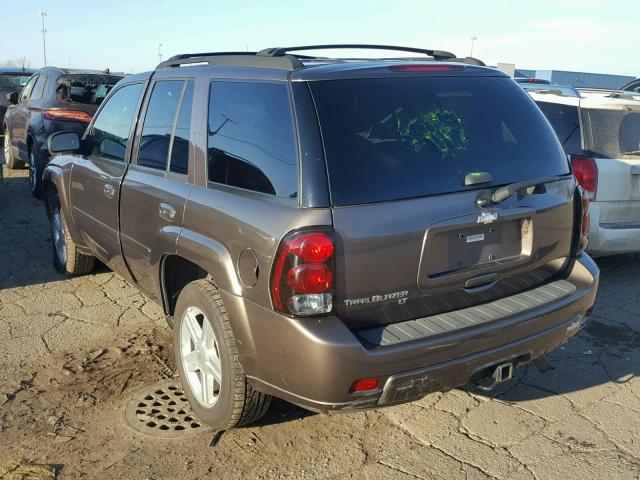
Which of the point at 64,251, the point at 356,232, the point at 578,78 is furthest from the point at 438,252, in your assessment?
the point at 578,78

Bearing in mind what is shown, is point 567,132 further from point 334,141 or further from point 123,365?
point 123,365

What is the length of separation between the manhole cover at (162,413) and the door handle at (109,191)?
1.31 m

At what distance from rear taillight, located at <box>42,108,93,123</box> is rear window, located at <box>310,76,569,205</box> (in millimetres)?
6382

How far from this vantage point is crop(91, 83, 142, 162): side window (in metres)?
4.38

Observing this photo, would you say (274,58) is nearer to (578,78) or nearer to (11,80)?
(11,80)

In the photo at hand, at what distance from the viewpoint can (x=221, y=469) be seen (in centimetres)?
305

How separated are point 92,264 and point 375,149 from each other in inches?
149

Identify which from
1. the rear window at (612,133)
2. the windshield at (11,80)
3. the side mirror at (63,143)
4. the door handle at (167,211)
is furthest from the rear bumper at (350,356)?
the windshield at (11,80)

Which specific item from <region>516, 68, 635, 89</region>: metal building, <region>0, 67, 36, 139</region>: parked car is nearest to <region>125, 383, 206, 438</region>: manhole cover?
<region>0, 67, 36, 139</region>: parked car

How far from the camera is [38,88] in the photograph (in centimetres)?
927

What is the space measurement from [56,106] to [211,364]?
20.9 feet

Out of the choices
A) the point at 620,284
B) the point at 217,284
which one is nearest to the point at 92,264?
the point at 217,284

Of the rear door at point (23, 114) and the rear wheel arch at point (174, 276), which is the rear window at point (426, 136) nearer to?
the rear wheel arch at point (174, 276)

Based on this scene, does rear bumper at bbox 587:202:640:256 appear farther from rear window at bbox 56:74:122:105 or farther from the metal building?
the metal building
